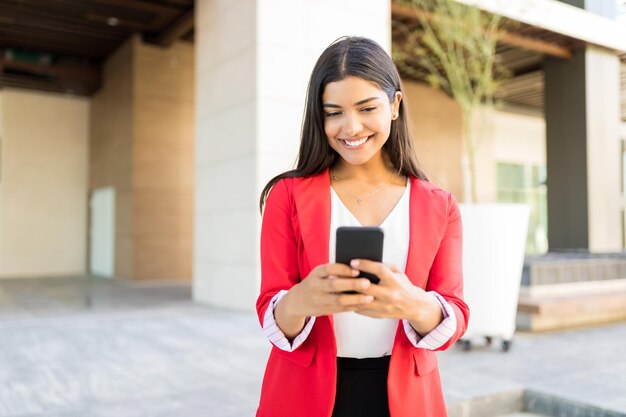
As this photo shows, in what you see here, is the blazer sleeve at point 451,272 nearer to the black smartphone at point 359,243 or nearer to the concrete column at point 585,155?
the black smartphone at point 359,243

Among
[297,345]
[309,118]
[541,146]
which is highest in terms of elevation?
[541,146]

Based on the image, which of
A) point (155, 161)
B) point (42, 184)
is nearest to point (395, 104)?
point (155, 161)

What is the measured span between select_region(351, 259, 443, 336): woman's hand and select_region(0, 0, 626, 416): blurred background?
71.0 inches

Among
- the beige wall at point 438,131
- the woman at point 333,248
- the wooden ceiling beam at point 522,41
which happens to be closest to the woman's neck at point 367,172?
the woman at point 333,248

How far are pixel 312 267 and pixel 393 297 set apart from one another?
196mm

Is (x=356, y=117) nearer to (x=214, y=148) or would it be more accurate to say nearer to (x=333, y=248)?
(x=333, y=248)

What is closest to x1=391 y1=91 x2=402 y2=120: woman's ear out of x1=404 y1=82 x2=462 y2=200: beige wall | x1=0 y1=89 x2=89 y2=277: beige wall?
x1=404 y1=82 x2=462 y2=200: beige wall

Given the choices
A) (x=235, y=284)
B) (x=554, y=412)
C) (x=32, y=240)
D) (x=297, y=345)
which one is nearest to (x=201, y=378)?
(x=554, y=412)

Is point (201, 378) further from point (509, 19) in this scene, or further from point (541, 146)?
point (541, 146)

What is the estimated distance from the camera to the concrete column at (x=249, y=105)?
504 centimetres

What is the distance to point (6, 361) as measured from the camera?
3100mm

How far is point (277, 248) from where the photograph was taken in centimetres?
87

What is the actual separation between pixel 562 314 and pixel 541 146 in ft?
34.9

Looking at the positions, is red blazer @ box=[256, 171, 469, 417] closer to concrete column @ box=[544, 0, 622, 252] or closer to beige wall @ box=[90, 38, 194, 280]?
beige wall @ box=[90, 38, 194, 280]
